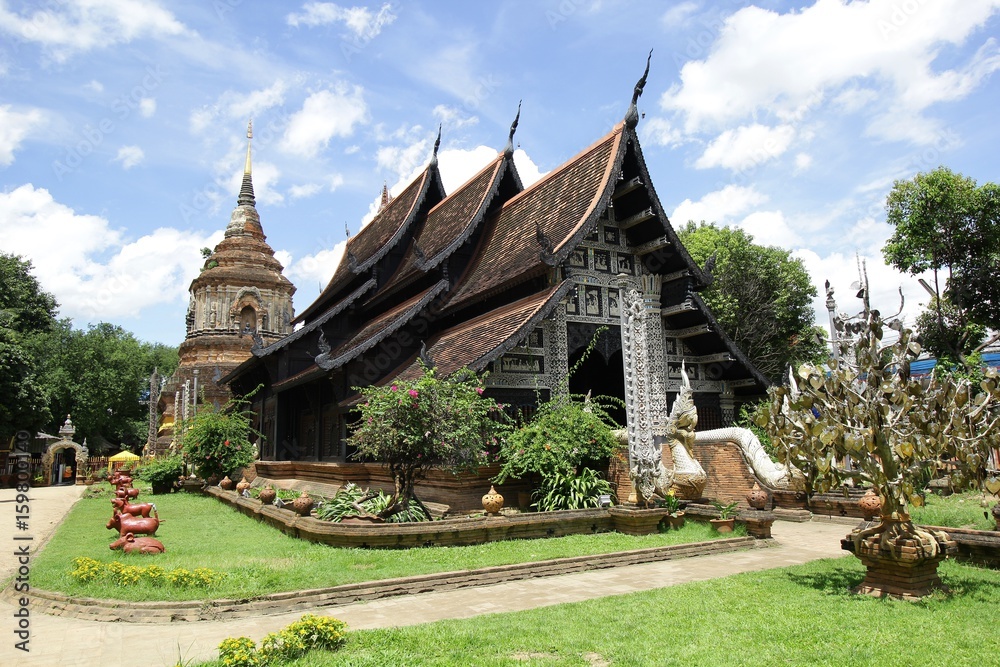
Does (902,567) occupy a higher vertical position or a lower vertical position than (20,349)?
lower

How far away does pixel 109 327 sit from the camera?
5822 cm

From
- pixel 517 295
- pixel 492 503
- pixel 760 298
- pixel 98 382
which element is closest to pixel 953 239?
pixel 760 298

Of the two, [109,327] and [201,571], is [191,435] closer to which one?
[201,571]

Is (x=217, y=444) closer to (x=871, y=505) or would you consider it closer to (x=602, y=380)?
(x=602, y=380)

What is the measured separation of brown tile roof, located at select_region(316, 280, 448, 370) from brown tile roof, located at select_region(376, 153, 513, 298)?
0.60 m

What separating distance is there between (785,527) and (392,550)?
22.2 feet

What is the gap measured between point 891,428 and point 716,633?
2.56 m

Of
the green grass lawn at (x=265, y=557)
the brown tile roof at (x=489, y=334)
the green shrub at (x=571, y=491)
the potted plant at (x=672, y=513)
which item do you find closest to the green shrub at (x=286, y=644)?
the green grass lawn at (x=265, y=557)

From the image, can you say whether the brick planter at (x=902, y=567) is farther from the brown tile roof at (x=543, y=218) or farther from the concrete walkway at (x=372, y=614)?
the brown tile roof at (x=543, y=218)

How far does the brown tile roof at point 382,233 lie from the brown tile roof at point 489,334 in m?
5.41

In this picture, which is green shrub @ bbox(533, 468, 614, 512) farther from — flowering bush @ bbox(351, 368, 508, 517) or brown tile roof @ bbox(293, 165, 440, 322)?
brown tile roof @ bbox(293, 165, 440, 322)

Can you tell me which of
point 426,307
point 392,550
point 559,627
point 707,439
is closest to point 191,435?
point 426,307

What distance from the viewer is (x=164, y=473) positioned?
20656 mm

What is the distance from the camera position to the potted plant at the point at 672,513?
10672 mm
